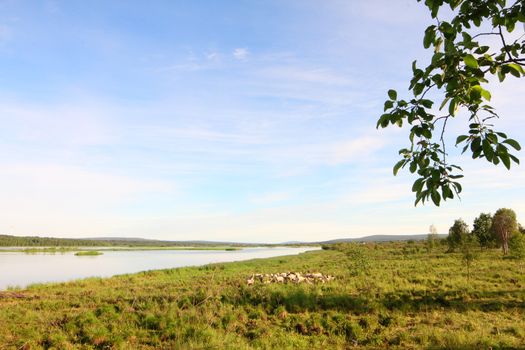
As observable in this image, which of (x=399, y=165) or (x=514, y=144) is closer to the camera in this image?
(x=514, y=144)

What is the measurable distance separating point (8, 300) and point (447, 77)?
23.4m

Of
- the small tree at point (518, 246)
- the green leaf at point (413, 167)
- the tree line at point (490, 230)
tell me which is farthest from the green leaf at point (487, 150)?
the tree line at point (490, 230)

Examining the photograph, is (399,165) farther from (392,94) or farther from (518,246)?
(518,246)

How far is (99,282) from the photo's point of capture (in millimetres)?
28359

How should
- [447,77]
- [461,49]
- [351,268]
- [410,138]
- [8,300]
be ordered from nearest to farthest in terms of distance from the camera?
[461,49], [447,77], [410,138], [8,300], [351,268]

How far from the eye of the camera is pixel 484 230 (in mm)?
57812

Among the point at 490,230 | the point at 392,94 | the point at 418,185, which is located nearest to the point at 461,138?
the point at 418,185

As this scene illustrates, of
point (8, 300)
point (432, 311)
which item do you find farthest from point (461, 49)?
point (8, 300)

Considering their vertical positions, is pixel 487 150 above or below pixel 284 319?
above

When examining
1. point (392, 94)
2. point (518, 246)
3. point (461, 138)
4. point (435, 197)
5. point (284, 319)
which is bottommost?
point (284, 319)

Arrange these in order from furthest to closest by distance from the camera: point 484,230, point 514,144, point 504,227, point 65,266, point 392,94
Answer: point 484,230
point 65,266
point 504,227
point 392,94
point 514,144

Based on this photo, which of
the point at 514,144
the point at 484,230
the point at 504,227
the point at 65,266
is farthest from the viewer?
the point at 484,230

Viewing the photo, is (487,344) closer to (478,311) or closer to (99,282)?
(478,311)

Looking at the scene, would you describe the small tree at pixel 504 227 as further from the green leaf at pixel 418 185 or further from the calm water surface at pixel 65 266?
the green leaf at pixel 418 185
